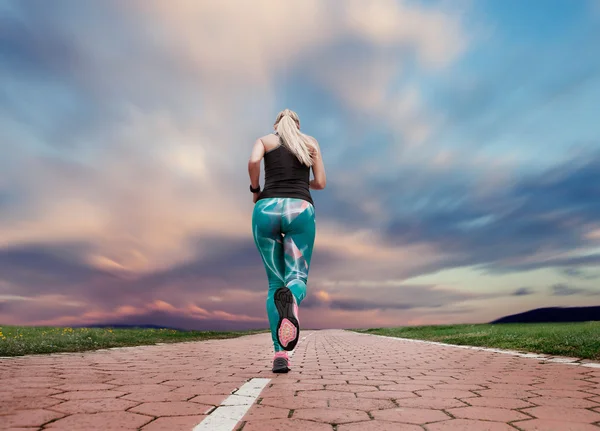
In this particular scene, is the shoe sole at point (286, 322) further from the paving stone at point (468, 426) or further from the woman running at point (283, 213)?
the paving stone at point (468, 426)

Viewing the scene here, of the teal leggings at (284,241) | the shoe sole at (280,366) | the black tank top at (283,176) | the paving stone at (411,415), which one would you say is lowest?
the paving stone at (411,415)

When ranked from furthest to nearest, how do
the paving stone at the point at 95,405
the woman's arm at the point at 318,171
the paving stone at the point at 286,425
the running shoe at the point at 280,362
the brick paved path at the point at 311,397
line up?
the woman's arm at the point at 318,171 → the running shoe at the point at 280,362 → the paving stone at the point at 95,405 → the brick paved path at the point at 311,397 → the paving stone at the point at 286,425

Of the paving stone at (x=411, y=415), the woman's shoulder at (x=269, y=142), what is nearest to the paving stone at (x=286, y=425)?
the paving stone at (x=411, y=415)

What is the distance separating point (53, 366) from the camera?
4891mm

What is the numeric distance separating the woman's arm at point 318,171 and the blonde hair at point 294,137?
63 millimetres

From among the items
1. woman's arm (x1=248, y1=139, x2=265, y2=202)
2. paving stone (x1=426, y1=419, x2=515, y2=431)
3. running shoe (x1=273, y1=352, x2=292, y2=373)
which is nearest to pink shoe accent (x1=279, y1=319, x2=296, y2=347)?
running shoe (x1=273, y1=352, x2=292, y2=373)

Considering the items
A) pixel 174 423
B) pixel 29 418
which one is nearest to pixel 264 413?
pixel 174 423

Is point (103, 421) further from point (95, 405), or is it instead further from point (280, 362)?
point (280, 362)

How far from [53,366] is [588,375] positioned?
5404mm

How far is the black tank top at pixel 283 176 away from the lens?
4.49m

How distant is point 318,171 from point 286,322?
1.74 metres

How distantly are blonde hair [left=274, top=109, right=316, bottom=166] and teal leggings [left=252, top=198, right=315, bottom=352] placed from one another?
46 cm

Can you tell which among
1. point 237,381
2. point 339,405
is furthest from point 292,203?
point 339,405

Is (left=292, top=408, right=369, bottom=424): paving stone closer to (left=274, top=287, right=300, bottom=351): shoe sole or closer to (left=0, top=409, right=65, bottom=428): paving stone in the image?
(left=274, top=287, right=300, bottom=351): shoe sole
